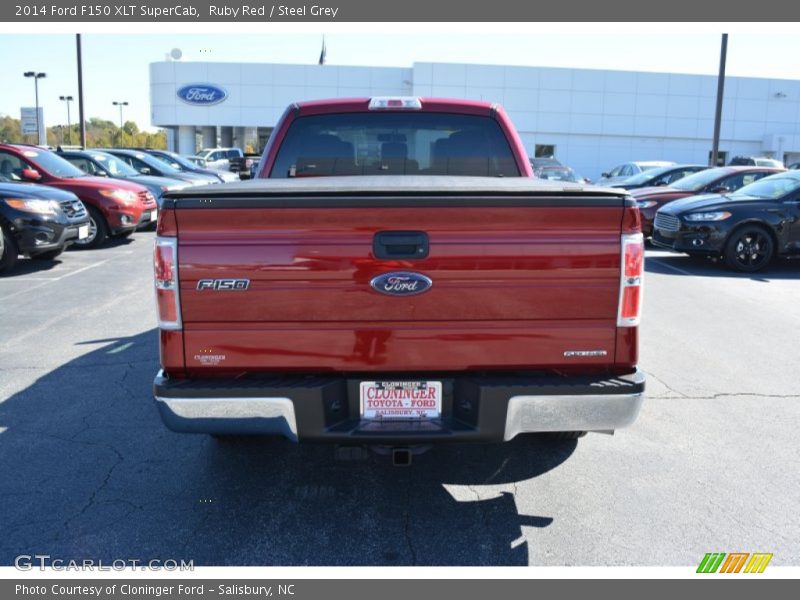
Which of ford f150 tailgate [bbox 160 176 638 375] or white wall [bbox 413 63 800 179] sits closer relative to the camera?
ford f150 tailgate [bbox 160 176 638 375]

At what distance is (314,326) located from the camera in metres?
3.00

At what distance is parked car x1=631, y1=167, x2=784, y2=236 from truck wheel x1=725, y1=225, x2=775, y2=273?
2.64m

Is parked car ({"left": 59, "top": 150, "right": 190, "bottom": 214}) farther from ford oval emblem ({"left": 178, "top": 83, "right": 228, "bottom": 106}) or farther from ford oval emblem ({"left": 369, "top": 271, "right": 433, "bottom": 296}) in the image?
ford oval emblem ({"left": 178, "top": 83, "right": 228, "bottom": 106})

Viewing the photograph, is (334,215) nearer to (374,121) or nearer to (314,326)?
(314,326)

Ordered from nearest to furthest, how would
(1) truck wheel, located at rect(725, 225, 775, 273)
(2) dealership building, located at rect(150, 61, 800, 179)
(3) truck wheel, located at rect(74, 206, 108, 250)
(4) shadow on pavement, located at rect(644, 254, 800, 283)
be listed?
(4) shadow on pavement, located at rect(644, 254, 800, 283) → (1) truck wheel, located at rect(725, 225, 775, 273) → (3) truck wheel, located at rect(74, 206, 108, 250) → (2) dealership building, located at rect(150, 61, 800, 179)

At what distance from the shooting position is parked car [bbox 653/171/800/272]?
10.9 m

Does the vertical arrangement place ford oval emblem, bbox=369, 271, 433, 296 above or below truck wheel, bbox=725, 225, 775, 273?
above

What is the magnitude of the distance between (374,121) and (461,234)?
2286mm

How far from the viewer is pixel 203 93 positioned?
158ft

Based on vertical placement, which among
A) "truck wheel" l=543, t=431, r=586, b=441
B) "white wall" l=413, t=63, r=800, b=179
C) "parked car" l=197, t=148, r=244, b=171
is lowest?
"truck wheel" l=543, t=431, r=586, b=441

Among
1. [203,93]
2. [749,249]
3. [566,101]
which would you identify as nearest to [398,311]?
[749,249]

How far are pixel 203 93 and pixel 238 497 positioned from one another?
4883cm

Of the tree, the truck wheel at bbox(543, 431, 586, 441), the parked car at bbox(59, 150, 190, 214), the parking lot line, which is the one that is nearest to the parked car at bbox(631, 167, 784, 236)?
the parked car at bbox(59, 150, 190, 214)

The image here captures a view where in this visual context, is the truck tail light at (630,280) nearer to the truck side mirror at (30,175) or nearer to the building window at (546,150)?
the truck side mirror at (30,175)
